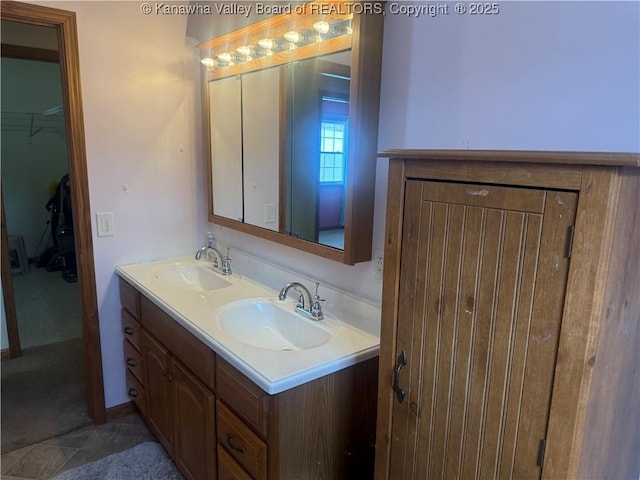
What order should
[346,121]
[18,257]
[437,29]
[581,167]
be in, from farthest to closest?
1. [18,257]
2. [346,121]
3. [437,29]
4. [581,167]

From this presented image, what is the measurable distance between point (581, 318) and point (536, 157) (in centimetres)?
29

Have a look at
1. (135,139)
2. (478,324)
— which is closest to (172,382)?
(135,139)

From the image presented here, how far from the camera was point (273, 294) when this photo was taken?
1.96m

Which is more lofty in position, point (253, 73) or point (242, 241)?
point (253, 73)

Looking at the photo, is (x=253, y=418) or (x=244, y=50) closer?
(x=253, y=418)

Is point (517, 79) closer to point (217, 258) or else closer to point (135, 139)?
point (217, 258)

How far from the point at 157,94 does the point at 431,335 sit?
201 cm

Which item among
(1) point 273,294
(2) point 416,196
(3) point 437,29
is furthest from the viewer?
(1) point 273,294

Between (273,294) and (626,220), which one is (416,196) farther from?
(273,294)

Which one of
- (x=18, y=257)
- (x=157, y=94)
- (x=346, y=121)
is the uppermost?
(x=157, y=94)

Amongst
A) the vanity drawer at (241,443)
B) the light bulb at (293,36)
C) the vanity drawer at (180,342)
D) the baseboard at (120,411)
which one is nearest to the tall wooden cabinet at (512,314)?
the vanity drawer at (241,443)

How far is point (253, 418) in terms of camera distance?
1.32m

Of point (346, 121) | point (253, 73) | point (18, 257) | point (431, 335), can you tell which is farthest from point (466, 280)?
point (18, 257)

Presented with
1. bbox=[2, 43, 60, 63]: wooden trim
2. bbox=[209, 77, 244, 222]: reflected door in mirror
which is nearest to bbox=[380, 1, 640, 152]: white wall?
bbox=[209, 77, 244, 222]: reflected door in mirror
